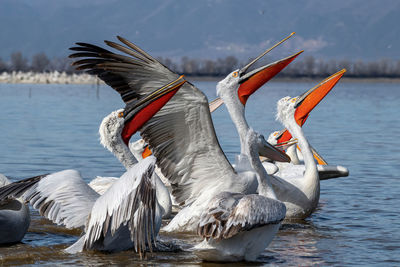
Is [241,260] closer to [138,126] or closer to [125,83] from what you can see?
[138,126]

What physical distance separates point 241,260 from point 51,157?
231 inches

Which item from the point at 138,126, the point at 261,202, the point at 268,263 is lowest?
the point at 268,263

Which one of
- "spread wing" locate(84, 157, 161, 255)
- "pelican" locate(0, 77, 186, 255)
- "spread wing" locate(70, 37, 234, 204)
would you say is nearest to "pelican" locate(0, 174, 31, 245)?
"pelican" locate(0, 77, 186, 255)

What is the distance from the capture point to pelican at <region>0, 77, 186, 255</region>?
4.25 m

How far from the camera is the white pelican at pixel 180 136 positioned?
5352 mm

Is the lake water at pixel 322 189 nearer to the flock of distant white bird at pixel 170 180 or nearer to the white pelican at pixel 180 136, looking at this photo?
the flock of distant white bird at pixel 170 180

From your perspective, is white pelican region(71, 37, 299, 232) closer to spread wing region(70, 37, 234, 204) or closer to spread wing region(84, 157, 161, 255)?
spread wing region(70, 37, 234, 204)

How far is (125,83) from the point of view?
5574mm

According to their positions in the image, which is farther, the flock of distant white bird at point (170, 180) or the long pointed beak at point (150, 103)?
the long pointed beak at point (150, 103)

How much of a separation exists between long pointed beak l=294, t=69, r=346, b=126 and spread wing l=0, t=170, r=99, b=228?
2.65 meters

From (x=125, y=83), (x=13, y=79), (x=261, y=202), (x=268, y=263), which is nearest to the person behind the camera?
(x=261, y=202)

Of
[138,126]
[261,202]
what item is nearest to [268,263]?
[261,202]

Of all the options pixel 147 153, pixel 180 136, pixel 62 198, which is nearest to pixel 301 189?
pixel 180 136

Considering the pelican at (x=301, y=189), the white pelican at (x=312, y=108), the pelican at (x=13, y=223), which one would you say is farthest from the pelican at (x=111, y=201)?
the white pelican at (x=312, y=108)
